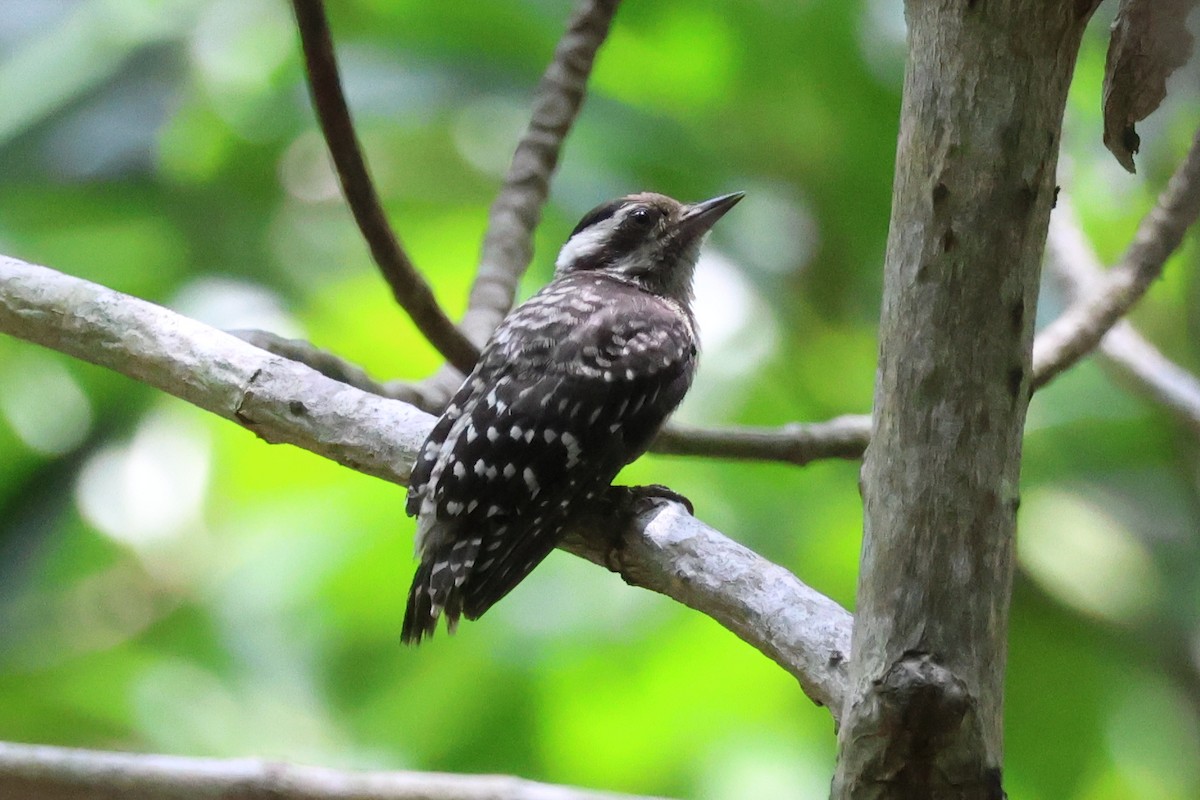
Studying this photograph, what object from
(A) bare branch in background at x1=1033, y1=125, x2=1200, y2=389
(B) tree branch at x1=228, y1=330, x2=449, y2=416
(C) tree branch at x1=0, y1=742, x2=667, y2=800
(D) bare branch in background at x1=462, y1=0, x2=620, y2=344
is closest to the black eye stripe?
(D) bare branch in background at x1=462, y1=0, x2=620, y2=344

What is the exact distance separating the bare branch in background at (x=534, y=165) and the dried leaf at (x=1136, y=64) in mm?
2015

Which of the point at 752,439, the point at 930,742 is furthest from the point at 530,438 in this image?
the point at 930,742

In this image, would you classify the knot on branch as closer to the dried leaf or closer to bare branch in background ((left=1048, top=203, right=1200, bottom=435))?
the dried leaf

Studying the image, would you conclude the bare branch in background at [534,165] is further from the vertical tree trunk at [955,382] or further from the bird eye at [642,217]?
the vertical tree trunk at [955,382]

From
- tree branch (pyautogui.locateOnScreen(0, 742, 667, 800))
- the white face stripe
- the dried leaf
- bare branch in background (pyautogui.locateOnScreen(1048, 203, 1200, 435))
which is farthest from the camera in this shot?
bare branch in background (pyautogui.locateOnScreen(1048, 203, 1200, 435))

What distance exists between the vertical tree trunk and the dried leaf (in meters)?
0.09

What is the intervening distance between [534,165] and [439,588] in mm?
1453

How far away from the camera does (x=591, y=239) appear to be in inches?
141

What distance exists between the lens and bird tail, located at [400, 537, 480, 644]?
98.0 inches

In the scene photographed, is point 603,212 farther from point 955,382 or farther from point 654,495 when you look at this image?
point 955,382

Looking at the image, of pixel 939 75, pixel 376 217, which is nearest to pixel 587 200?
pixel 376 217

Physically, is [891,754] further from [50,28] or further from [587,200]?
[50,28]

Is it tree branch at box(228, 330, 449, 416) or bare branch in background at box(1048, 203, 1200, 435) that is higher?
bare branch in background at box(1048, 203, 1200, 435)

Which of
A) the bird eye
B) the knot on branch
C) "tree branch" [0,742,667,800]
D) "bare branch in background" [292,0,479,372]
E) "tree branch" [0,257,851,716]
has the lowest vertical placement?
"tree branch" [0,742,667,800]
